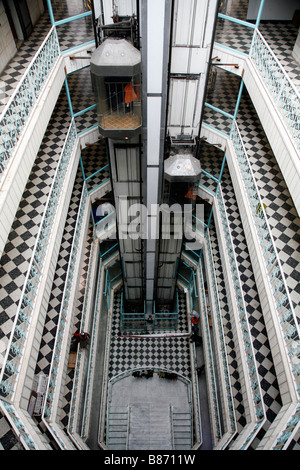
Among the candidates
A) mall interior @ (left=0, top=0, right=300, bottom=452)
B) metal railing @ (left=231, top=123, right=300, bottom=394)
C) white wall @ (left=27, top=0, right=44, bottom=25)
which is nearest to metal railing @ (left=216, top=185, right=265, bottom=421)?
mall interior @ (left=0, top=0, right=300, bottom=452)

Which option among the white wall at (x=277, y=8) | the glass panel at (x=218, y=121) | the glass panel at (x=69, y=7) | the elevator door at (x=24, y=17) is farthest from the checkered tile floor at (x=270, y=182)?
the elevator door at (x=24, y=17)

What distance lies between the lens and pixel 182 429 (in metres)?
11.0

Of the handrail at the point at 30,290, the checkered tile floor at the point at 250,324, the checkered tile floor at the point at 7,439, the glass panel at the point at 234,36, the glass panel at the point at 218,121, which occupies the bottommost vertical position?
the checkered tile floor at the point at 250,324

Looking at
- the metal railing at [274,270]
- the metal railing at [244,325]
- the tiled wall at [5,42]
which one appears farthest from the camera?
the tiled wall at [5,42]

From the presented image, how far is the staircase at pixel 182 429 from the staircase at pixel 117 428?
5.62 ft

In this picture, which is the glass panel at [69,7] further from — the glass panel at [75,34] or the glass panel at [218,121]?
the glass panel at [218,121]

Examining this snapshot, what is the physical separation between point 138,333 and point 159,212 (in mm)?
6212

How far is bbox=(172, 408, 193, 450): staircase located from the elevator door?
1313 cm

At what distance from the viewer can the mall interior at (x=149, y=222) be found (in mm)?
6121

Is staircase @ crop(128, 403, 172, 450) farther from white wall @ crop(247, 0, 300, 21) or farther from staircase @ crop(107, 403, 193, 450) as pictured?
white wall @ crop(247, 0, 300, 21)

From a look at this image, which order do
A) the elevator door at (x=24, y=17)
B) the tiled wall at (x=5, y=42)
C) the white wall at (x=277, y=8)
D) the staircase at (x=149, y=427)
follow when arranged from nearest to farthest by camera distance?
the tiled wall at (x=5, y=42), the elevator door at (x=24, y=17), the white wall at (x=277, y=8), the staircase at (x=149, y=427)

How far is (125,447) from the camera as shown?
1037cm

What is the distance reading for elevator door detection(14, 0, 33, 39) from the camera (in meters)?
8.38
